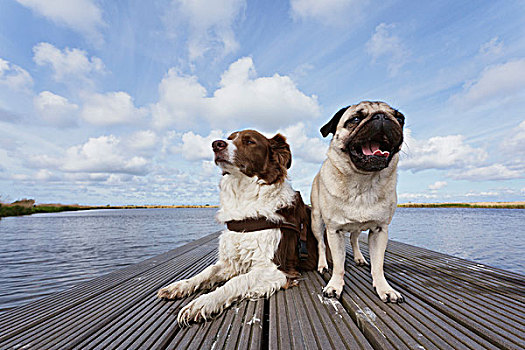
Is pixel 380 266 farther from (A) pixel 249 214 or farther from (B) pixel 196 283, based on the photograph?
(B) pixel 196 283

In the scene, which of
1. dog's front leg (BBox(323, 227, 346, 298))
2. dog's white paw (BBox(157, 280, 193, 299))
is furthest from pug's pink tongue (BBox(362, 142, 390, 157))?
dog's white paw (BBox(157, 280, 193, 299))

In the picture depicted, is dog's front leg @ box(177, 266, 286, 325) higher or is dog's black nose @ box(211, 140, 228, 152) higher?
dog's black nose @ box(211, 140, 228, 152)

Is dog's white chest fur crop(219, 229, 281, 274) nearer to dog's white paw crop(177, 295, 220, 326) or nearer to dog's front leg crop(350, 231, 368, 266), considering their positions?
dog's white paw crop(177, 295, 220, 326)

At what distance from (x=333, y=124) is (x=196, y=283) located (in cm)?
211

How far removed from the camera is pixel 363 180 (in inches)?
92.0

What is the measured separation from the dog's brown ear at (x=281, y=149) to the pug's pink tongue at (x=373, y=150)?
1.05 meters

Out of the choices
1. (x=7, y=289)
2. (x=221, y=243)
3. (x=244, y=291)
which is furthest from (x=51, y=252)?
(x=244, y=291)

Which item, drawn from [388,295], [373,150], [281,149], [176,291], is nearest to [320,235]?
[388,295]

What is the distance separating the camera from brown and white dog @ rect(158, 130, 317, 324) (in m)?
2.47

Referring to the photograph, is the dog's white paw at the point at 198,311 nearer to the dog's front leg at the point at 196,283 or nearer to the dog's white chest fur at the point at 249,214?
the dog's front leg at the point at 196,283

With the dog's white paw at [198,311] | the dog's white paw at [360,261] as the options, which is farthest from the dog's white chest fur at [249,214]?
the dog's white paw at [360,261]

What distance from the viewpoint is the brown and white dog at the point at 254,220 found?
2.47m

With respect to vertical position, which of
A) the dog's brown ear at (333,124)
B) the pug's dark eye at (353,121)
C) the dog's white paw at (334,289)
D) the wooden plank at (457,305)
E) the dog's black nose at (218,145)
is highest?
the dog's brown ear at (333,124)

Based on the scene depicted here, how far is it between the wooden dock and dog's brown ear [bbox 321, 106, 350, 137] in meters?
1.56
